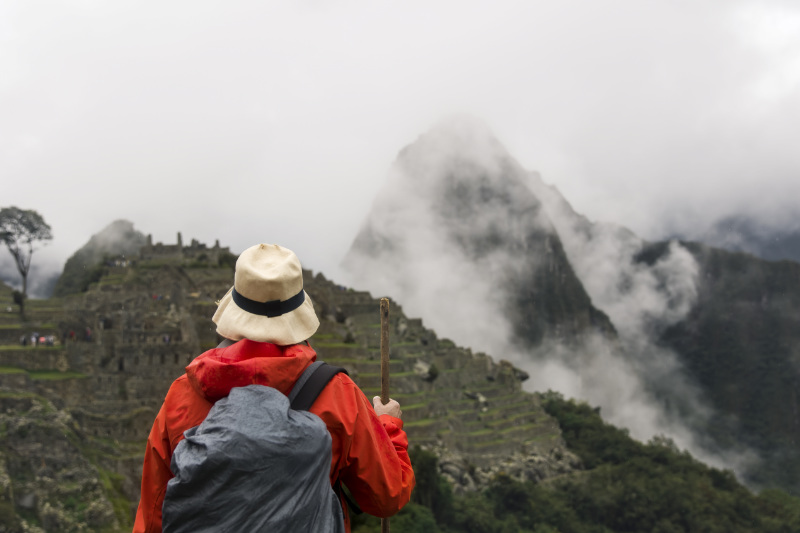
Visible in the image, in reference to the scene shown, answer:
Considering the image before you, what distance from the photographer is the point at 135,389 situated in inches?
917

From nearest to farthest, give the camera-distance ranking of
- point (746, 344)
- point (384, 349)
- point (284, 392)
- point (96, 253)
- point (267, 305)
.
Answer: point (284, 392) → point (267, 305) → point (384, 349) → point (96, 253) → point (746, 344)

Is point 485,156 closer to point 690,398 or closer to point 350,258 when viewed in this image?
point 350,258

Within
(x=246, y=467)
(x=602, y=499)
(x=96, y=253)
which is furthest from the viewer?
(x=96, y=253)

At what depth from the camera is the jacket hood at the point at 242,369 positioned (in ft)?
9.30

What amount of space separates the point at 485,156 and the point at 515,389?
52504 mm

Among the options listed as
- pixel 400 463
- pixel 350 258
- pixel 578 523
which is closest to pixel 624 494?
pixel 578 523

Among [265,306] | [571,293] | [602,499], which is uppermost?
[571,293]

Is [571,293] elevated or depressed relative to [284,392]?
elevated

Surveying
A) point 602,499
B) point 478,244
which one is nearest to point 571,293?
point 478,244

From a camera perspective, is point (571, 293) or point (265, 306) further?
point (571, 293)

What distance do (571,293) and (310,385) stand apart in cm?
8999

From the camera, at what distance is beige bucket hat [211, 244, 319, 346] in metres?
3.09

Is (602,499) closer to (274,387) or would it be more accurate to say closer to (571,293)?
(274,387)

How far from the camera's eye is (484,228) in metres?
90.0
